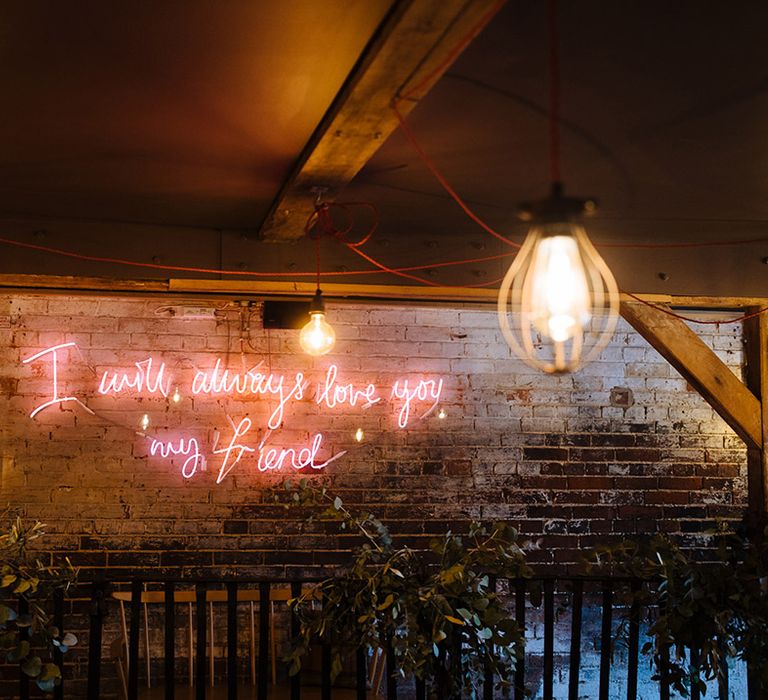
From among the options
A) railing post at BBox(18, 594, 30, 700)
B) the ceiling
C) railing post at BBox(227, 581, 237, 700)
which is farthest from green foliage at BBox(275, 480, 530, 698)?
the ceiling

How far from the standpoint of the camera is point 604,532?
6.14m

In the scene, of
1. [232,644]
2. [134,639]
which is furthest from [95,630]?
[232,644]

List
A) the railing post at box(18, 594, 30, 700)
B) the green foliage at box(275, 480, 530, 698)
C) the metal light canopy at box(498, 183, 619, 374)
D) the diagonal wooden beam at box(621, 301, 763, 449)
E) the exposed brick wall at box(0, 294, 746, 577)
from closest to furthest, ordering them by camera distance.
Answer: the metal light canopy at box(498, 183, 619, 374) → the green foliage at box(275, 480, 530, 698) → the railing post at box(18, 594, 30, 700) → the diagonal wooden beam at box(621, 301, 763, 449) → the exposed brick wall at box(0, 294, 746, 577)

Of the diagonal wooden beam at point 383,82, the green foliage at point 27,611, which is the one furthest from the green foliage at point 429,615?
the diagonal wooden beam at point 383,82

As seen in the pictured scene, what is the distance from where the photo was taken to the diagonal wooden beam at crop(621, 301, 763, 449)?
5.13 m

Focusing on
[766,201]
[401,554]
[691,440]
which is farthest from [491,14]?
[691,440]

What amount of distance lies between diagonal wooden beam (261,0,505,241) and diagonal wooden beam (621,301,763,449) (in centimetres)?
206

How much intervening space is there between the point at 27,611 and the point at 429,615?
1.65 metres

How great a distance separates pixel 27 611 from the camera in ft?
12.9

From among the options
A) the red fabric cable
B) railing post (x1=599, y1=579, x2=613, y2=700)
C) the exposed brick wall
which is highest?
the red fabric cable

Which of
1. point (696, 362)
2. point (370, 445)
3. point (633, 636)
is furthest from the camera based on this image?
point (370, 445)

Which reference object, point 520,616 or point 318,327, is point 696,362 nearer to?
point 520,616

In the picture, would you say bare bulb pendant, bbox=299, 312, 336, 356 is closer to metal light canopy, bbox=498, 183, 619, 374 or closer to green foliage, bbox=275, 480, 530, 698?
green foliage, bbox=275, 480, 530, 698

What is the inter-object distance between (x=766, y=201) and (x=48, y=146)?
10.3 ft
